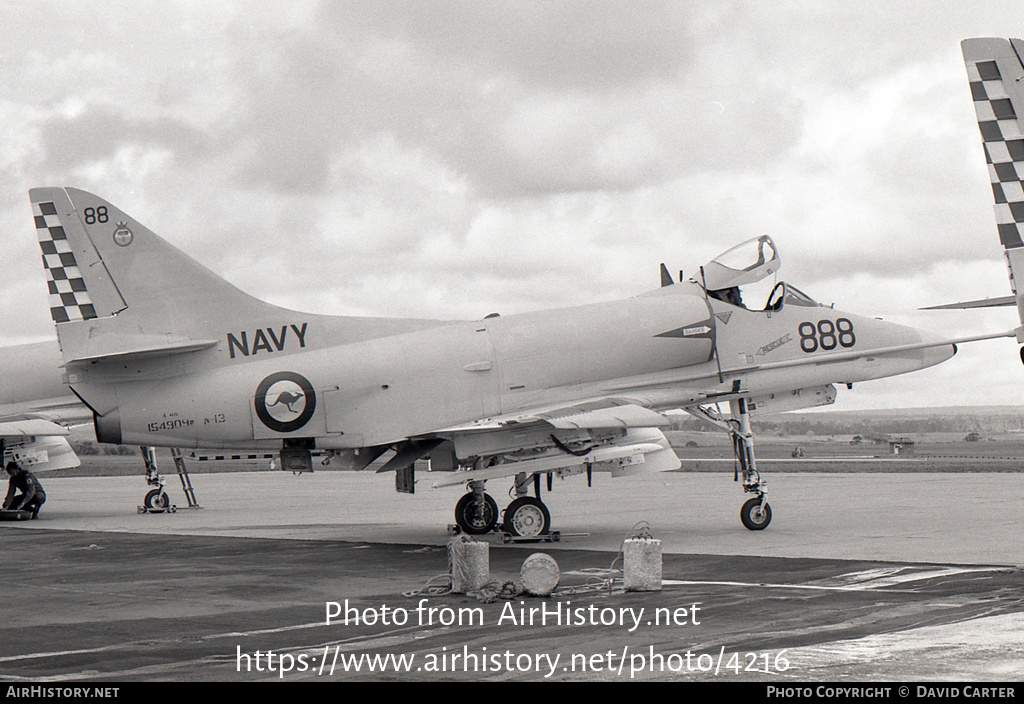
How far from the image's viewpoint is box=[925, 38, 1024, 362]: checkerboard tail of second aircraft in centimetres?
814

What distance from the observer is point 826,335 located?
1839 centimetres

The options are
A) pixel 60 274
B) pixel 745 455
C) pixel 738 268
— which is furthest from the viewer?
pixel 60 274

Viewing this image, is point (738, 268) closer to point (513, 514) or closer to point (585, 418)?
point (585, 418)

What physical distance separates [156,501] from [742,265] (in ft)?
52.3

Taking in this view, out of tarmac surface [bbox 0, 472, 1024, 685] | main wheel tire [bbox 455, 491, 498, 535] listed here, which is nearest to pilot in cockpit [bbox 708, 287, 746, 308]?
tarmac surface [bbox 0, 472, 1024, 685]

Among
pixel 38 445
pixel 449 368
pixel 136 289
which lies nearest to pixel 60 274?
pixel 38 445

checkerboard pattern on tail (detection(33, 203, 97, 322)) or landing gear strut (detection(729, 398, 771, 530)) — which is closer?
landing gear strut (detection(729, 398, 771, 530))

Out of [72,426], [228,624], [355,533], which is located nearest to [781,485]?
[355,533]

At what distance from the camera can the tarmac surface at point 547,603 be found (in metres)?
7.88

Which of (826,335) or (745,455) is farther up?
(826,335)

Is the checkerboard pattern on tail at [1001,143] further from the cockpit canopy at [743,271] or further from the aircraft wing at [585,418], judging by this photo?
the cockpit canopy at [743,271]

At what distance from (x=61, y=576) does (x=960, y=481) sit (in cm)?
2459

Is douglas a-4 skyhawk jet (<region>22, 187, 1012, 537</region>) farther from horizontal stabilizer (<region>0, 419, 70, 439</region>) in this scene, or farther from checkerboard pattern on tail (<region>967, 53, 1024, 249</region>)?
checkerboard pattern on tail (<region>967, 53, 1024, 249</region>)

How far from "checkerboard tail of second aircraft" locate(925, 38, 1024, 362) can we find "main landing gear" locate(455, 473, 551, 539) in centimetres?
960
